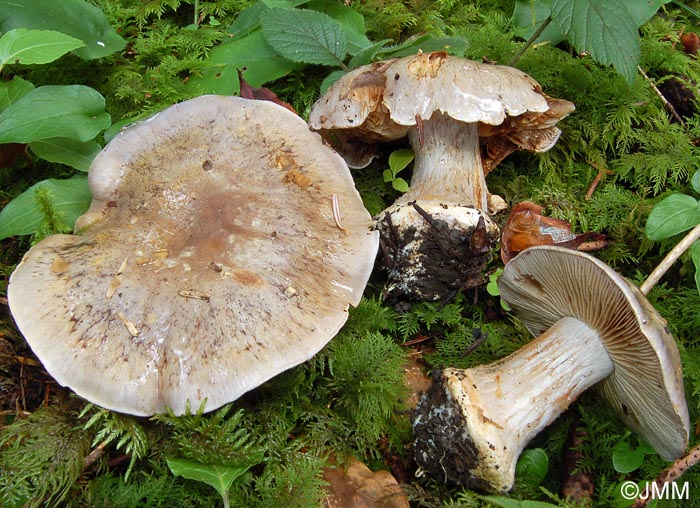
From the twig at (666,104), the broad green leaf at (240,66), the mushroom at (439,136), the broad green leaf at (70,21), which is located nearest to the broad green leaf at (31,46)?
the broad green leaf at (70,21)

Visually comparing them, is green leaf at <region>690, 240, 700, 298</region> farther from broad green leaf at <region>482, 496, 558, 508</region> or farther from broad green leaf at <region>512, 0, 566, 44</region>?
broad green leaf at <region>512, 0, 566, 44</region>

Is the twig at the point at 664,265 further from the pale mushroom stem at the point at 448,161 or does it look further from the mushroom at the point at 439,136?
the pale mushroom stem at the point at 448,161

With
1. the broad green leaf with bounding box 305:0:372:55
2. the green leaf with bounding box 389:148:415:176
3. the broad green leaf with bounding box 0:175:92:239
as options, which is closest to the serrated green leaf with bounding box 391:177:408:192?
the green leaf with bounding box 389:148:415:176

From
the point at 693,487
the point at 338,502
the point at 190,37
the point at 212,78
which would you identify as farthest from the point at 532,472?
the point at 190,37

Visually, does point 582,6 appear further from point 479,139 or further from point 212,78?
point 212,78

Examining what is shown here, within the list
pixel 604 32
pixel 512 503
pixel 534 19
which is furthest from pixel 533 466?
pixel 534 19

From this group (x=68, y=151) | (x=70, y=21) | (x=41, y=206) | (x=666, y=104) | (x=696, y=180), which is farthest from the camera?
(x=666, y=104)

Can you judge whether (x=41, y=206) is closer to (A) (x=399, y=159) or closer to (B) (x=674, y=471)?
(A) (x=399, y=159)
